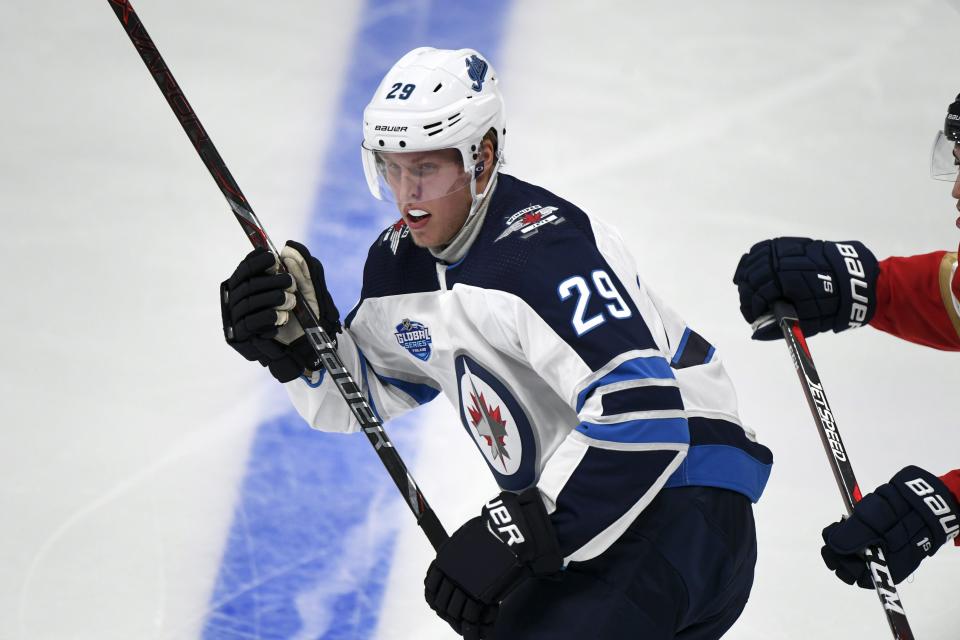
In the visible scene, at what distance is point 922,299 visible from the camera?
2938 mm

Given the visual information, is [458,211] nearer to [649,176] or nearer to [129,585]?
[129,585]

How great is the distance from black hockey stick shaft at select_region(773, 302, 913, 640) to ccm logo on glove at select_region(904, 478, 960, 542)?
0.46 ft

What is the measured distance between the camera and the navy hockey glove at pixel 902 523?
8.36 ft

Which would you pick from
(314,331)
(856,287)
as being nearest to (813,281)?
(856,287)

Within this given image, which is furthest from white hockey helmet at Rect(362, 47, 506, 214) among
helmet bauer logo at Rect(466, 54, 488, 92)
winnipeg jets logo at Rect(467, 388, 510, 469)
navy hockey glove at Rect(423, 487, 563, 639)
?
navy hockey glove at Rect(423, 487, 563, 639)

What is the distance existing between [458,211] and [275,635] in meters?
1.44

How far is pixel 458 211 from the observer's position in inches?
91.0

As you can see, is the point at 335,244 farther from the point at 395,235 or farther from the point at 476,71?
the point at 476,71

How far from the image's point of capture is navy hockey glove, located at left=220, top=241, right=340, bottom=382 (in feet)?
7.73

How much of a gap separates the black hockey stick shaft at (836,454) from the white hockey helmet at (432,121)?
0.97 m

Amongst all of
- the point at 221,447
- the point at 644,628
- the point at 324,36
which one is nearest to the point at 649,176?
the point at 324,36

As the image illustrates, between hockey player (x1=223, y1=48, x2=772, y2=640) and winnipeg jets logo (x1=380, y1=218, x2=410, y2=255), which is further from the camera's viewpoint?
winnipeg jets logo (x1=380, y1=218, x2=410, y2=255)

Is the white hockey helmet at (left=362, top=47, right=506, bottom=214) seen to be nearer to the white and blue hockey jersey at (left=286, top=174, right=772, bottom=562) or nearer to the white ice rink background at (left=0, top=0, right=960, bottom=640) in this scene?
the white and blue hockey jersey at (left=286, top=174, right=772, bottom=562)

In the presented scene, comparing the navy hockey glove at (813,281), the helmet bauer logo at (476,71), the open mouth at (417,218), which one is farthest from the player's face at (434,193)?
the navy hockey glove at (813,281)
